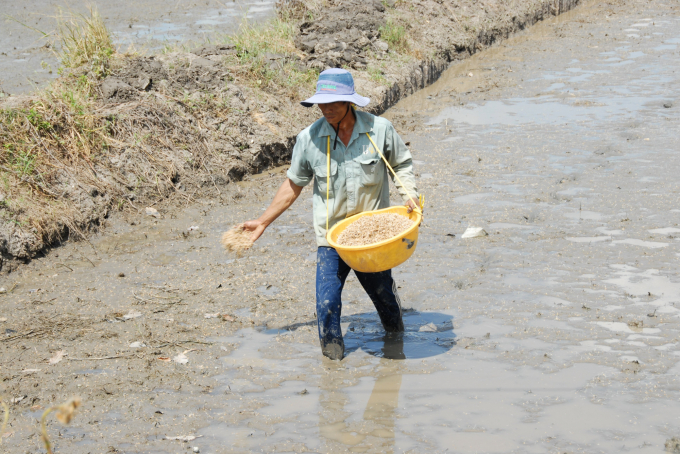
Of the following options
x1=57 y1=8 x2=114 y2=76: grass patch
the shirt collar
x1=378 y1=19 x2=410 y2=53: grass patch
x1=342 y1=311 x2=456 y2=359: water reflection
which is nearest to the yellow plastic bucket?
the shirt collar

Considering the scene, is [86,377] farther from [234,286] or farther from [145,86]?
[145,86]

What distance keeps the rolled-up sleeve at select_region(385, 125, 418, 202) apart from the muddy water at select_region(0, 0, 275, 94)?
616cm

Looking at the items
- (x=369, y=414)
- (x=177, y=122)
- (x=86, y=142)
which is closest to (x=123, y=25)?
(x=177, y=122)

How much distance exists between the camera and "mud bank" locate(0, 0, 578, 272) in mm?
6332

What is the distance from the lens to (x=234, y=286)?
5.38m

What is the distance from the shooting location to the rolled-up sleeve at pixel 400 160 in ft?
13.1

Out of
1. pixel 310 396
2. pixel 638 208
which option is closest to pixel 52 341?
pixel 310 396

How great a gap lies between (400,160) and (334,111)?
0.52 m

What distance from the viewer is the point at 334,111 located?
383cm

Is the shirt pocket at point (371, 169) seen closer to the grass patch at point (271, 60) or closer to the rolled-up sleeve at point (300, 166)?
the rolled-up sleeve at point (300, 166)

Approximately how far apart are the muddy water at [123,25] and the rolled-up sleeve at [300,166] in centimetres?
581

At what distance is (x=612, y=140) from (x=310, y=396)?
18.5ft

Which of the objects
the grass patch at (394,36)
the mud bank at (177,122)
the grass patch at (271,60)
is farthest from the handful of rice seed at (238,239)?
the grass patch at (394,36)

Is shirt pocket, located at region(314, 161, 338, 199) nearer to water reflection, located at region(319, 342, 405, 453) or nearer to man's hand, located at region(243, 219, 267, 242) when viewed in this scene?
man's hand, located at region(243, 219, 267, 242)
